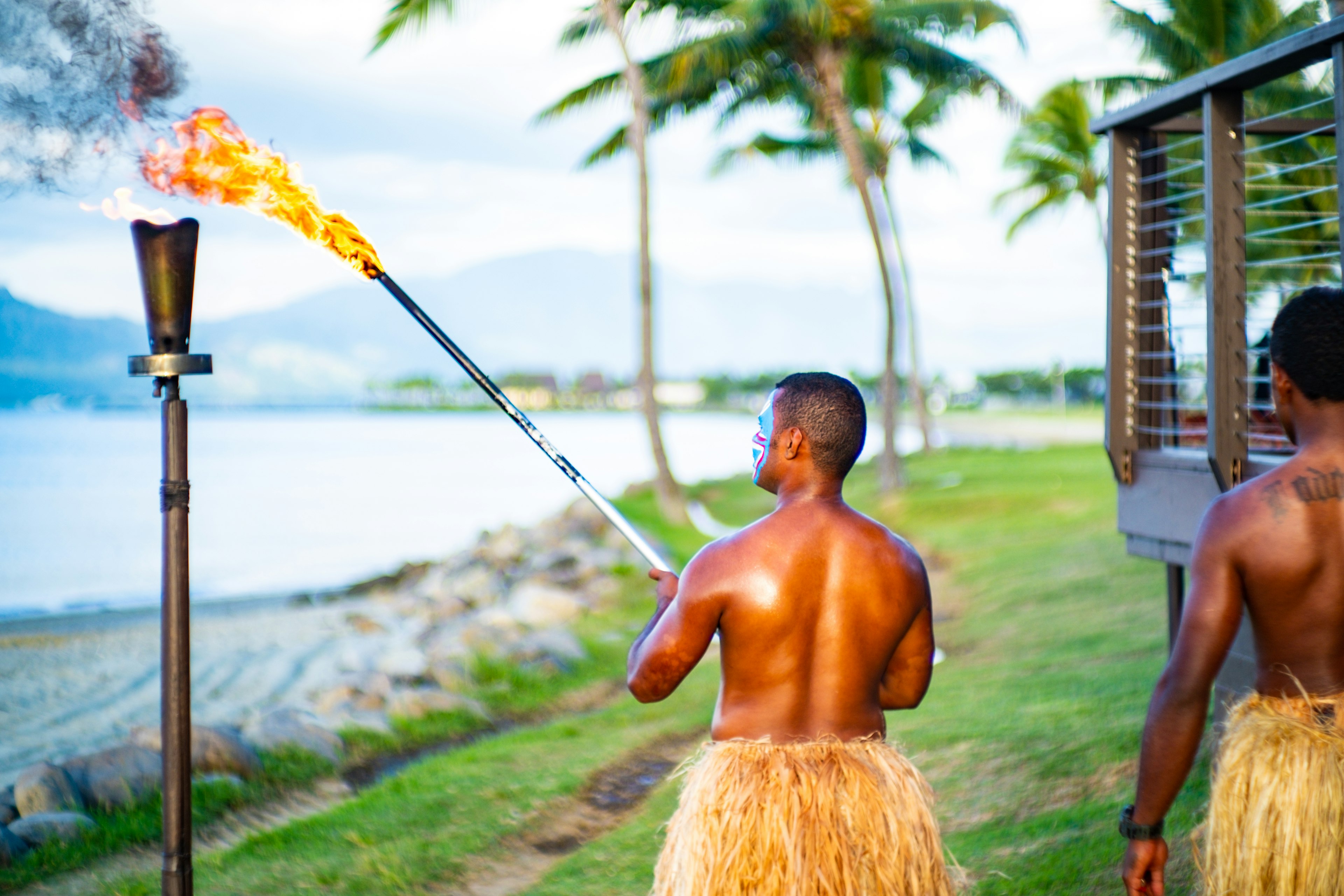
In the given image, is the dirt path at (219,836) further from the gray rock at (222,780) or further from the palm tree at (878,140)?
→ the palm tree at (878,140)

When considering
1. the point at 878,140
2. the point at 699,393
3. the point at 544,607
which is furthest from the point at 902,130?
the point at 699,393

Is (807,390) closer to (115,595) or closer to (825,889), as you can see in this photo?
(825,889)

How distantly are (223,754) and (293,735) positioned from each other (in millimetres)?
501

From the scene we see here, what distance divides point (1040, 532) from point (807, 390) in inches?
450

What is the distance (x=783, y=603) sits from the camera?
2.12 metres

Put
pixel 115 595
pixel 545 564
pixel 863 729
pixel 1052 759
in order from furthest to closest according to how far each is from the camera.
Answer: pixel 115 595
pixel 545 564
pixel 1052 759
pixel 863 729

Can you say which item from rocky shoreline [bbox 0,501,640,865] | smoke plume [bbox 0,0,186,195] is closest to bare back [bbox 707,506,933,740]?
smoke plume [bbox 0,0,186,195]

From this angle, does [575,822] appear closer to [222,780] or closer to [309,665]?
[222,780]

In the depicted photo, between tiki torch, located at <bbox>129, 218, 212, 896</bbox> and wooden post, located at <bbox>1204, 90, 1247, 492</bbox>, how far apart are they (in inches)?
145

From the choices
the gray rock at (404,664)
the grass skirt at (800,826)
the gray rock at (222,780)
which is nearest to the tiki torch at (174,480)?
the grass skirt at (800,826)

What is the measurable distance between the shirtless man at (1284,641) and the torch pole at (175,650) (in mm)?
2238

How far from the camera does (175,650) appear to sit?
2.74 m

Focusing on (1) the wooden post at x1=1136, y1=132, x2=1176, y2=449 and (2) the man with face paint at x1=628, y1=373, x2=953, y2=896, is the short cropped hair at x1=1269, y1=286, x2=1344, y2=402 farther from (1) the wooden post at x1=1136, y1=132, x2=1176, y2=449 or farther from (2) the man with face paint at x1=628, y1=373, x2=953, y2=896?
(1) the wooden post at x1=1136, y1=132, x2=1176, y2=449

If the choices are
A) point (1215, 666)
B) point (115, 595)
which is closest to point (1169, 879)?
point (1215, 666)
